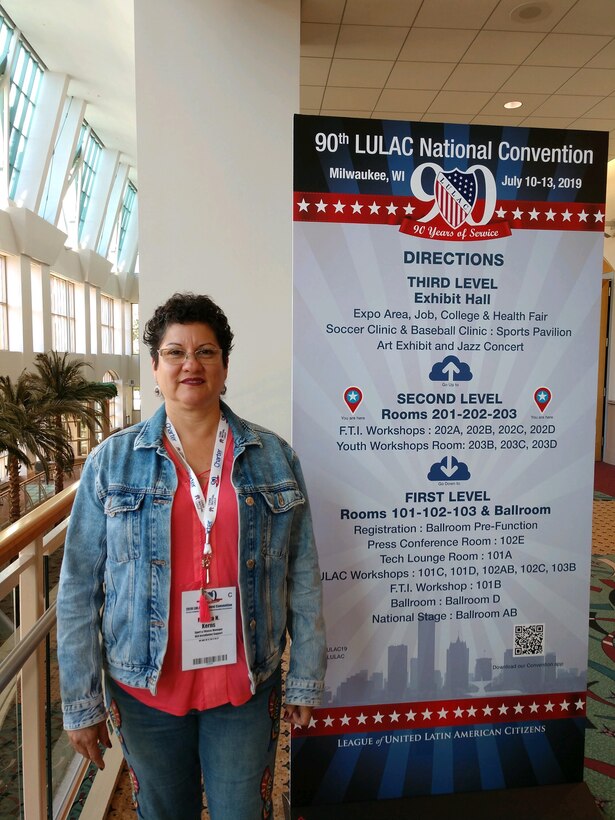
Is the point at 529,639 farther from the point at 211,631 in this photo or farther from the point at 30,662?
the point at 30,662

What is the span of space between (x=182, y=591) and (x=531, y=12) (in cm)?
476

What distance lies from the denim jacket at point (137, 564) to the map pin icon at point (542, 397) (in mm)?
1012

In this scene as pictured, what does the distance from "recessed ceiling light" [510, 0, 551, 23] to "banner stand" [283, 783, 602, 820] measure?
4.69 metres

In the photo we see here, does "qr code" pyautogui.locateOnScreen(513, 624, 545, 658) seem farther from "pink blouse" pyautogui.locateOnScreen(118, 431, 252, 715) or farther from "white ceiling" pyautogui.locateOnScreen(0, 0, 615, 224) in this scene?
"white ceiling" pyautogui.locateOnScreen(0, 0, 615, 224)

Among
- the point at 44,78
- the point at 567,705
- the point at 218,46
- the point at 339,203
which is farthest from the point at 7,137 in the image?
the point at 567,705

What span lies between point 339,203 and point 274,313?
2029mm

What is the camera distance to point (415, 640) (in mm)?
1923

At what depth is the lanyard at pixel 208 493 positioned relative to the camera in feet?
4.06

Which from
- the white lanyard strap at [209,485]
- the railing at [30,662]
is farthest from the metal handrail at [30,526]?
the white lanyard strap at [209,485]

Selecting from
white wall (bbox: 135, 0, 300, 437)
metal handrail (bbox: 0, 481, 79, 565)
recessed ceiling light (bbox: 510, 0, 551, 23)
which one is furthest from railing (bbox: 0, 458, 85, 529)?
recessed ceiling light (bbox: 510, 0, 551, 23)

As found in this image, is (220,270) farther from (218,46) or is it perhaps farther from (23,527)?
(23,527)

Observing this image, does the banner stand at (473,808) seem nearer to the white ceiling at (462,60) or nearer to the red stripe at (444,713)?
the red stripe at (444,713)

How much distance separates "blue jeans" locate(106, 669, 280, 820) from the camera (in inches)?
50.2

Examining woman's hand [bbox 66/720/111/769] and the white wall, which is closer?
woman's hand [bbox 66/720/111/769]
